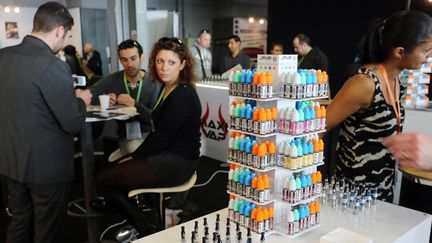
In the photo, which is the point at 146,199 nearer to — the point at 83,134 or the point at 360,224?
the point at 83,134

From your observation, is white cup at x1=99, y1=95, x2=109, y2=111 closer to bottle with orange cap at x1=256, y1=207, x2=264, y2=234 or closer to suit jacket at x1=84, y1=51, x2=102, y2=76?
bottle with orange cap at x1=256, y1=207, x2=264, y2=234

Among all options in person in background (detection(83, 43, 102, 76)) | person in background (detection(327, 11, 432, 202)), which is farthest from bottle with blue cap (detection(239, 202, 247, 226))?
person in background (detection(83, 43, 102, 76))

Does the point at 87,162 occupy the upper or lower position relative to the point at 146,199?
upper

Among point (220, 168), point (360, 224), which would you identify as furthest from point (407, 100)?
point (360, 224)

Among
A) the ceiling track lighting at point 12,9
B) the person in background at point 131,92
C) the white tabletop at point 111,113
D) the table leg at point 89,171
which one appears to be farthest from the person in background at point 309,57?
the ceiling track lighting at point 12,9

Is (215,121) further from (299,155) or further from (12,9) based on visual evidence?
(12,9)

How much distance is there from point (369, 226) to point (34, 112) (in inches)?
68.5

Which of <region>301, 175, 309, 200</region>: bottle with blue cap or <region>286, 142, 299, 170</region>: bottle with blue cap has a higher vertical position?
<region>286, 142, 299, 170</region>: bottle with blue cap

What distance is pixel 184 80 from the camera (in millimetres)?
2316

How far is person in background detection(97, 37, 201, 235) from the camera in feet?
6.97

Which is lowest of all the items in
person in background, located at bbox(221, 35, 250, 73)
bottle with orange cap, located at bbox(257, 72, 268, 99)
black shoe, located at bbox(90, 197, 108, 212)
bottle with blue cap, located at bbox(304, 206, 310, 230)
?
black shoe, located at bbox(90, 197, 108, 212)

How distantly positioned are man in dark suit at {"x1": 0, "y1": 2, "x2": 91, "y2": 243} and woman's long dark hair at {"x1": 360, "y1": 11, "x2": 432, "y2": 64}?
158 centimetres

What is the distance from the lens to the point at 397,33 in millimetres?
1498

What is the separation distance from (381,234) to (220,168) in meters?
3.32
